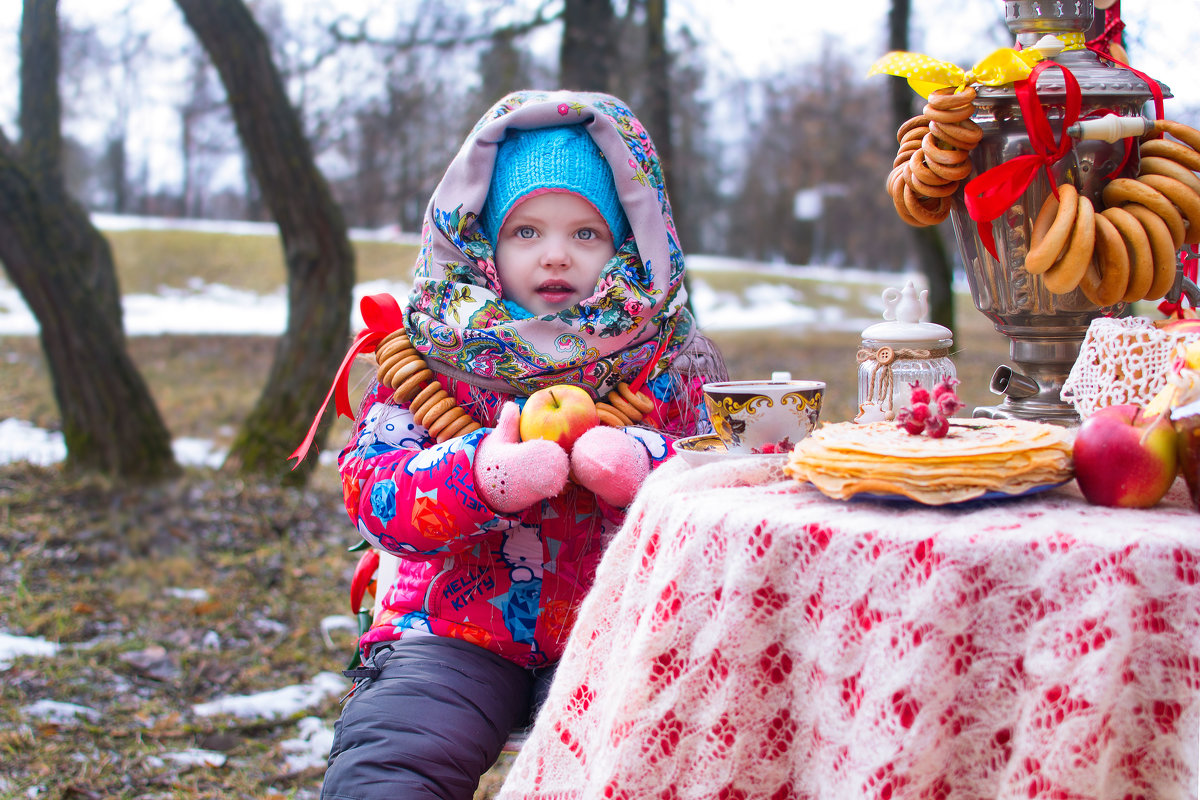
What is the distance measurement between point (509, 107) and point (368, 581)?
3.56 ft

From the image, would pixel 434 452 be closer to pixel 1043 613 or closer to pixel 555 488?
pixel 555 488

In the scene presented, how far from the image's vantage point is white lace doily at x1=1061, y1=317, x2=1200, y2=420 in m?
1.18

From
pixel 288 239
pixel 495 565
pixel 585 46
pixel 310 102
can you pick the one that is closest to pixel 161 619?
pixel 288 239

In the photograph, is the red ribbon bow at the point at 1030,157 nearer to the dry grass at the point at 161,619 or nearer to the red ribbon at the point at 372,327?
the red ribbon at the point at 372,327

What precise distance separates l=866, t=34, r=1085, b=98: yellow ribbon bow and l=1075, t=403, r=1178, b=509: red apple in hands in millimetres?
702

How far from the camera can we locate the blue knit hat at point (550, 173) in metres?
1.76

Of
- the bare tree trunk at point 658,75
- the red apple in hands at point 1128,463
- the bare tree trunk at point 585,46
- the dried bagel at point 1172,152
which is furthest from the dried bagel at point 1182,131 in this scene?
the bare tree trunk at point 658,75

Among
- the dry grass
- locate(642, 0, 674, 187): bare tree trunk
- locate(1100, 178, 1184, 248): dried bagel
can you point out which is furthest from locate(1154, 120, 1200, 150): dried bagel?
locate(642, 0, 674, 187): bare tree trunk

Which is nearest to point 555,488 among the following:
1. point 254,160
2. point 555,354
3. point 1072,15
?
point 555,354

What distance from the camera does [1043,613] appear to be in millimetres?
862

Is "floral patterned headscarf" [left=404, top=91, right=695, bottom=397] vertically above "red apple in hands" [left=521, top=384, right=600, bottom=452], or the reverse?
"floral patterned headscarf" [left=404, top=91, right=695, bottom=397]

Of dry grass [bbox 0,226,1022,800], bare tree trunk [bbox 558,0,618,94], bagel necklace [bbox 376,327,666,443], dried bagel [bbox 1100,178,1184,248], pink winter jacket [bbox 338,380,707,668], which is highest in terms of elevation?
bare tree trunk [bbox 558,0,618,94]

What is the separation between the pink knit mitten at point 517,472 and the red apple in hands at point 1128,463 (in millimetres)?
734

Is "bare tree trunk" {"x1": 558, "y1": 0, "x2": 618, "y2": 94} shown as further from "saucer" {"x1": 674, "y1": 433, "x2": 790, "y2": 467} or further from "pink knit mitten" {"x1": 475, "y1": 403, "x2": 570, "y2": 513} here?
"saucer" {"x1": 674, "y1": 433, "x2": 790, "y2": 467}
